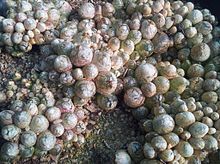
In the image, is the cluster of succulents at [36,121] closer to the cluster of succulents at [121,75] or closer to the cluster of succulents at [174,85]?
the cluster of succulents at [121,75]

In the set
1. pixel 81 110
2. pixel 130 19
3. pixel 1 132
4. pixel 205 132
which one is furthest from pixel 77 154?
pixel 130 19

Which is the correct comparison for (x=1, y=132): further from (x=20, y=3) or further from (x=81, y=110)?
(x=20, y=3)

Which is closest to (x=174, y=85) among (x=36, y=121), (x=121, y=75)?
(x=121, y=75)

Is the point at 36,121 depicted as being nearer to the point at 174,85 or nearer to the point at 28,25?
the point at 28,25

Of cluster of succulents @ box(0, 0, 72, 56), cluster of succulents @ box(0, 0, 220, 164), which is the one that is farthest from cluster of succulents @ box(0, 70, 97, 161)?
cluster of succulents @ box(0, 0, 72, 56)

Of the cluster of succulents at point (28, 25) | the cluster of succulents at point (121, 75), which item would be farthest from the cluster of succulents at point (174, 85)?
the cluster of succulents at point (28, 25)

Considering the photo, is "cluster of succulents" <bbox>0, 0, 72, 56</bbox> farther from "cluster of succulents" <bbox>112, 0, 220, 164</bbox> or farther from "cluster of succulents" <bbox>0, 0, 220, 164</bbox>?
"cluster of succulents" <bbox>112, 0, 220, 164</bbox>

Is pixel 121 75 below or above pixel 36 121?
above

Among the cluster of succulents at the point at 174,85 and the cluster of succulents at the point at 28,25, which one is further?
the cluster of succulents at the point at 28,25
